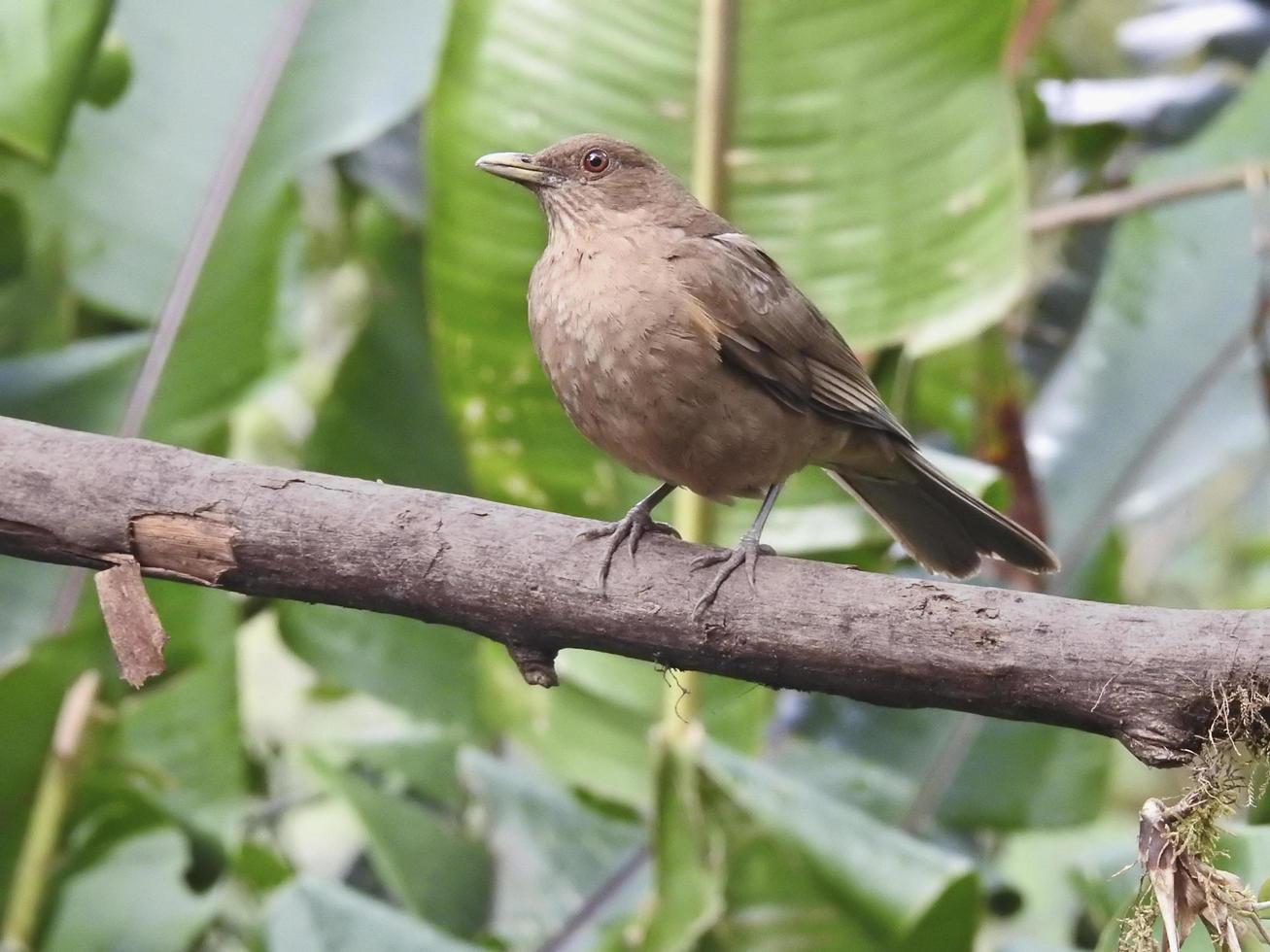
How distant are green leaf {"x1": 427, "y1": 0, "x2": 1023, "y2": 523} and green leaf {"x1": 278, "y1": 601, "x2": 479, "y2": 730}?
0.92 m

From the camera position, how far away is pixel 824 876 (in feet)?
12.4

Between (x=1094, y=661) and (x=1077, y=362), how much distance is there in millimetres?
3561

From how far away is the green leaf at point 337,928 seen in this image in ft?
12.9

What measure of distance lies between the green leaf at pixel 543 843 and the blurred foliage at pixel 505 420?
1cm

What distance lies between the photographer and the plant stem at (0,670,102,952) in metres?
4.57

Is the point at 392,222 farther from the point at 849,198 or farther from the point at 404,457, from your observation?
the point at 849,198

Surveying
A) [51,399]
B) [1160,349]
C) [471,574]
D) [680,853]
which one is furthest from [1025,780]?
[51,399]

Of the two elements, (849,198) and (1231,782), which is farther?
(849,198)

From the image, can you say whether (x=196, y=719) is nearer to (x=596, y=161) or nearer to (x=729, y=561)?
(x=596, y=161)

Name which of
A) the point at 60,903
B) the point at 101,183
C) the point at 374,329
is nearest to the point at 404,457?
the point at 374,329

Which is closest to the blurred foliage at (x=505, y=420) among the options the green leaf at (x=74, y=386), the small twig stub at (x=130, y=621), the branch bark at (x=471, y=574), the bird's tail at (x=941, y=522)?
the green leaf at (x=74, y=386)

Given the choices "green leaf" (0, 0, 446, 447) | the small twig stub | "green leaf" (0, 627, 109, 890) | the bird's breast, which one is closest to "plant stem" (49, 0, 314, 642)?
"green leaf" (0, 0, 446, 447)

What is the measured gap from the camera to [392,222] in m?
5.88

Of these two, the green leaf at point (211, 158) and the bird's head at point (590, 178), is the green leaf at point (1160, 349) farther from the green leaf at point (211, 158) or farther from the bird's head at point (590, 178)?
the green leaf at point (211, 158)
